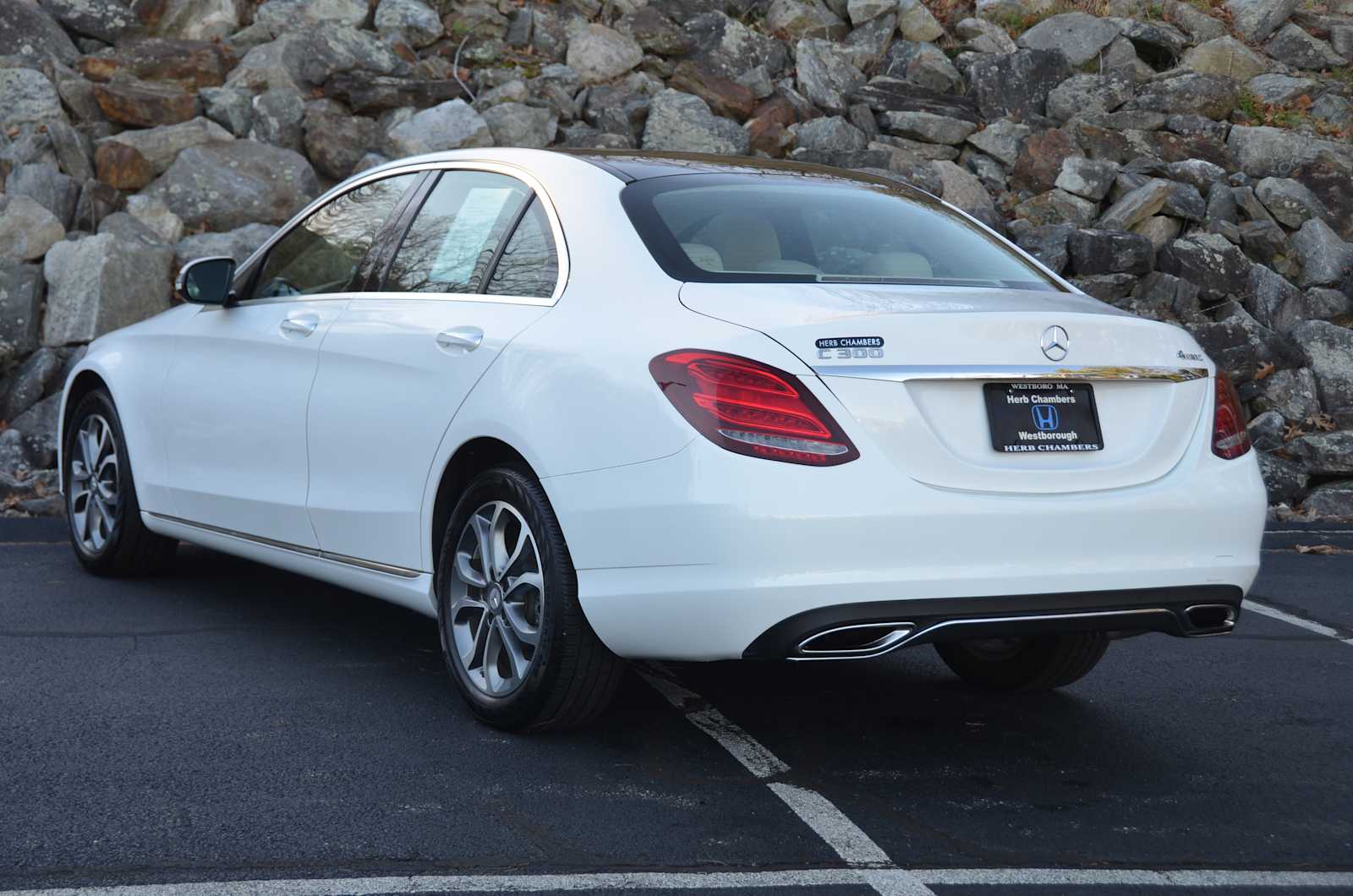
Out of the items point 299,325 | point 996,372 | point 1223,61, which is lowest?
point 299,325

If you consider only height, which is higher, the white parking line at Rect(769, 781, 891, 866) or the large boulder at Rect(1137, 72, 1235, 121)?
the large boulder at Rect(1137, 72, 1235, 121)

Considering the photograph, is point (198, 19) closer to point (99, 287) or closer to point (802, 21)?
point (99, 287)

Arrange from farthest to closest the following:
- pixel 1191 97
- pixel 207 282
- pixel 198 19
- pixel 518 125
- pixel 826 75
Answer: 1. pixel 1191 97
2. pixel 826 75
3. pixel 198 19
4. pixel 518 125
5. pixel 207 282

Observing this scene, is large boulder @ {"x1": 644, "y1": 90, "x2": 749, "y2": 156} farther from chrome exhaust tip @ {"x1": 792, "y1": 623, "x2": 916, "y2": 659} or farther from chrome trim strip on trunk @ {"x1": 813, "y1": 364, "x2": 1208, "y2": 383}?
chrome exhaust tip @ {"x1": 792, "y1": 623, "x2": 916, "y2": 659}

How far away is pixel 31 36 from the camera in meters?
13.3

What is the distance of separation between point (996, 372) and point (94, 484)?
4.45 meters

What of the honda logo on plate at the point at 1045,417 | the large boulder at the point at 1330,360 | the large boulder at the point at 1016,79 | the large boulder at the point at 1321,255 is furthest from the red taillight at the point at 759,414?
the large boulder at the point at 1016,79

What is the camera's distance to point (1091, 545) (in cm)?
392

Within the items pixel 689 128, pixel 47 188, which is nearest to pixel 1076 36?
pixel 689 128

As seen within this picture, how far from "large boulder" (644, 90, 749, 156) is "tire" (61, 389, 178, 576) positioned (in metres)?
7.56

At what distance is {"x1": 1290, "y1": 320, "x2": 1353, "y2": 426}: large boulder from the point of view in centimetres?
1174

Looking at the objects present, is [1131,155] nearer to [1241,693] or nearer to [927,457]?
[1241,693]

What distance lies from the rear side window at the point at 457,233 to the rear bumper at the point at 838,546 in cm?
112

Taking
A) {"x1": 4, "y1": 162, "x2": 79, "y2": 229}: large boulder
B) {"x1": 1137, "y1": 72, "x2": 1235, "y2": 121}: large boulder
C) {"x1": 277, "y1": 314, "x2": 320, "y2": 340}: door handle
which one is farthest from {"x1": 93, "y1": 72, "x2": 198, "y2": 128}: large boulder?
{"x1": 1137, "y1": 72, "x2": 1235, "y2": 121}: large boulder
